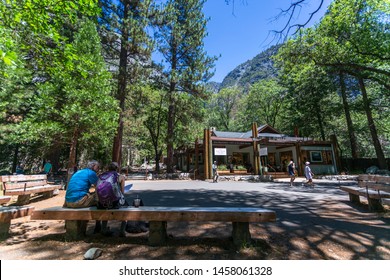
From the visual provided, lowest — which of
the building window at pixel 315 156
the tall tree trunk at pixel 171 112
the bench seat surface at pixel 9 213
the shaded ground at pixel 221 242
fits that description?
the shaded ground at pixel 221 242

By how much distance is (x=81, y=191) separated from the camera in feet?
11.6

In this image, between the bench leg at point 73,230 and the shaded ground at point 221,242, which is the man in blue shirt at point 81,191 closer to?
the bench leg at point 73,230

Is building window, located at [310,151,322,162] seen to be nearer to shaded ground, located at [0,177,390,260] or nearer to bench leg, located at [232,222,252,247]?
shaded ground, located at [0,177,390,260]

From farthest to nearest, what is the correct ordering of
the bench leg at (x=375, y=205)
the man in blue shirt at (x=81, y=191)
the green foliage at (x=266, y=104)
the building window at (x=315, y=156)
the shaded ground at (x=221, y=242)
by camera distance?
the green foliage at (x=266, y=104) < the building window at (x=315, y=156) < the bench leg at (x=375, y=205) < the man in blue shirt at (x=81, y=191) < the shaded ground at (x=221, y=242)

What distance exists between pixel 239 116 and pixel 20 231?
40.4m

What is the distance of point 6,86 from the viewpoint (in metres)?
14.4

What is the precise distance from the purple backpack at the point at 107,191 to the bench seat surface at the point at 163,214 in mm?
144

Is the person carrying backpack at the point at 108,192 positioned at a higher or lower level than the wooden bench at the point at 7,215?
higher

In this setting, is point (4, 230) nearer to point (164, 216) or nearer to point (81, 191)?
point (81, 191)

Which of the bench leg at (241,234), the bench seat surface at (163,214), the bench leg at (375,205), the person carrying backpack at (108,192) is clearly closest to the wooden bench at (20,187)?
the bench seat surface at (163,214)

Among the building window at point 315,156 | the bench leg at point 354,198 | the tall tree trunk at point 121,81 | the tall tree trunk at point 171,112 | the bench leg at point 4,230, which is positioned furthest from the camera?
the building window at point 315,156

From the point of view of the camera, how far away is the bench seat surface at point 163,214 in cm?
313

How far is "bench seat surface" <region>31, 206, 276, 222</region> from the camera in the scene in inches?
123

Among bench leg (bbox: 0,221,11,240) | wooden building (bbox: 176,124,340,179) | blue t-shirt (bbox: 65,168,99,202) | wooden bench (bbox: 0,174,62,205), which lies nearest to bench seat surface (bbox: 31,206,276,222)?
blue t-shirt (bbox: 65,168,99,202)
